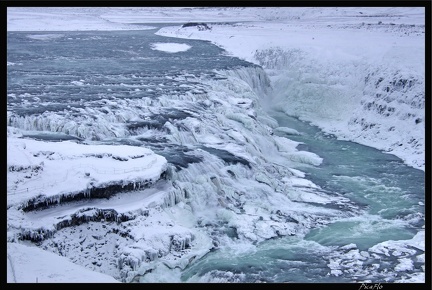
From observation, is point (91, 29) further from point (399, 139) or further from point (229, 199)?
point (229, 199)

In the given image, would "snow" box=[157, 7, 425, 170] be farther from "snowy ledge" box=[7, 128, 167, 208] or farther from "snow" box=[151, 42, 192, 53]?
"snowy ledge" box=[7, 128, 167, 208]

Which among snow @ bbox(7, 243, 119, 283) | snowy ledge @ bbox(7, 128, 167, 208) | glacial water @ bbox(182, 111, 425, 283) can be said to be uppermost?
snowy ledge @ bbox(7, 128, 167, 208)

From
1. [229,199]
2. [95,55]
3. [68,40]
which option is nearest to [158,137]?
[229,199]

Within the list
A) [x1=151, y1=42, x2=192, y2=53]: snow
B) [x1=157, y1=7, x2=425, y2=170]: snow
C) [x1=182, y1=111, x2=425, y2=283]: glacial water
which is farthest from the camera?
[x1=151, y1=42, x2=192, y2=53]: snow

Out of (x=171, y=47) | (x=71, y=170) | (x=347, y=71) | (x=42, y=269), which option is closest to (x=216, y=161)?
(x=71, y=170)

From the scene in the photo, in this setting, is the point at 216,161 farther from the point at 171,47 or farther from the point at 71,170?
the point at 171,47

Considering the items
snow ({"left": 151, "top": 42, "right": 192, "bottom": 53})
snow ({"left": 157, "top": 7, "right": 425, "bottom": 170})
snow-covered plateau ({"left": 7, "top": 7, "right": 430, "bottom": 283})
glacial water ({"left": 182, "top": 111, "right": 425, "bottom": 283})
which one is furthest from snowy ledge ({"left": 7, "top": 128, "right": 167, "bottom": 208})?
snow ({"left": 151, "top": 42, "right": 192, "bottom": 53})

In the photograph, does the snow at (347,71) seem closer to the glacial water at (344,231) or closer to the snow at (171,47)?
the glacial water at (344,231)
